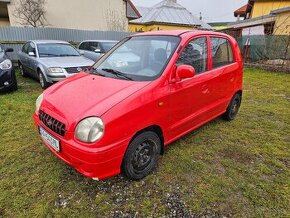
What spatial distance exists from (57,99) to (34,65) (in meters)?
5.42

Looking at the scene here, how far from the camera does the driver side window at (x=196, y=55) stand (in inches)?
128

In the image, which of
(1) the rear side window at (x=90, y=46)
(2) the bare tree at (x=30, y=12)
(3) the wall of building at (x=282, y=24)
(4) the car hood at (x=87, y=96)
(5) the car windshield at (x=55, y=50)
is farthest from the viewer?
(2) the bare tree at (x=30, y=12)

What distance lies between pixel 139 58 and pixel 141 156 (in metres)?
1.41

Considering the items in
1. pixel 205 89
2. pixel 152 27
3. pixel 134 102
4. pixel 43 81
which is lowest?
pixel 43 81

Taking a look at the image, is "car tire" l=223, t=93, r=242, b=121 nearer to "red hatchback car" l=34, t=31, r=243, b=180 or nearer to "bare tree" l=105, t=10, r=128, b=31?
"red hatchback car" l=34, t=31, r=243, b=180

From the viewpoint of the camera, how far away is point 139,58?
133 inches

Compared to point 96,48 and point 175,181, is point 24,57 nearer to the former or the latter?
point 96,48

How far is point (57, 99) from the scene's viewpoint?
2875mm

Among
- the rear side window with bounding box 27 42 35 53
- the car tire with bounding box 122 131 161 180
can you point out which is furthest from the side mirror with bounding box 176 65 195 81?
the rear side window with bounding box 27 42 35 53

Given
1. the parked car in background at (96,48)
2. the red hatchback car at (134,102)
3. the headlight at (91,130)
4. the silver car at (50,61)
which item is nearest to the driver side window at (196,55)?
the red hatchback car at (134,102)

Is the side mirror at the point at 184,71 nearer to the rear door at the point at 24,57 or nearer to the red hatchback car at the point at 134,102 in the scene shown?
the red hatchback car at the point at 134,102

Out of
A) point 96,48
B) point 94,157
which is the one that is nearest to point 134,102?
point 94,157

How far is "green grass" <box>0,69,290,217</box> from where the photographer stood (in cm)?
253

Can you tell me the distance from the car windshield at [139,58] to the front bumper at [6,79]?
3814 millimetres
